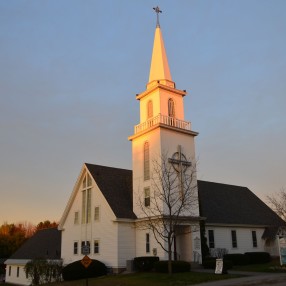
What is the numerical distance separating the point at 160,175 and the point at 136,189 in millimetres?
Answer: 3898

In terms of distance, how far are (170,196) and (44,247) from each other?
75.4ft

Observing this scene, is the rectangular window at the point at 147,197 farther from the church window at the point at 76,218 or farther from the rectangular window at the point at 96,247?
the church window at the point at 76,218

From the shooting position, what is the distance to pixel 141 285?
79.2 ft

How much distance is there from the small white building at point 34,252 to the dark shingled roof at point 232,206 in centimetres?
1816

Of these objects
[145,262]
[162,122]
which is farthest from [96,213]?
[162,122]

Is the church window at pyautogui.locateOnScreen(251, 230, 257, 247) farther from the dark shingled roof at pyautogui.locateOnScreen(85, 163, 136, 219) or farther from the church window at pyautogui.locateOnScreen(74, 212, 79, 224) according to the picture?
the church window at pyautogui.locateOnScreen(74, 212, 79, 224)

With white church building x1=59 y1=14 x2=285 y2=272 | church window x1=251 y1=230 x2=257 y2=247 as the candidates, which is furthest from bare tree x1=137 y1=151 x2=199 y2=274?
church window x1=251 y1=230 x2=257 y2=247

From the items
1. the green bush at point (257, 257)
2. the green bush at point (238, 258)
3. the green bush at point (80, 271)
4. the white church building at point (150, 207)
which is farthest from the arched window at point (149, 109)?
the green bush at point (257, 257)

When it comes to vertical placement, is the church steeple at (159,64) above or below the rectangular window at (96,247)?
above

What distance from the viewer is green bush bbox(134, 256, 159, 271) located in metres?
31.6

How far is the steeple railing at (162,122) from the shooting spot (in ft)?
117

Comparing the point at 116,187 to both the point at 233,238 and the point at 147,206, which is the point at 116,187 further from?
the point at 233,238

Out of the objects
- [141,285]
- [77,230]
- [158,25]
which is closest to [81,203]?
[77,230]

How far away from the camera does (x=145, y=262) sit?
104 feet
